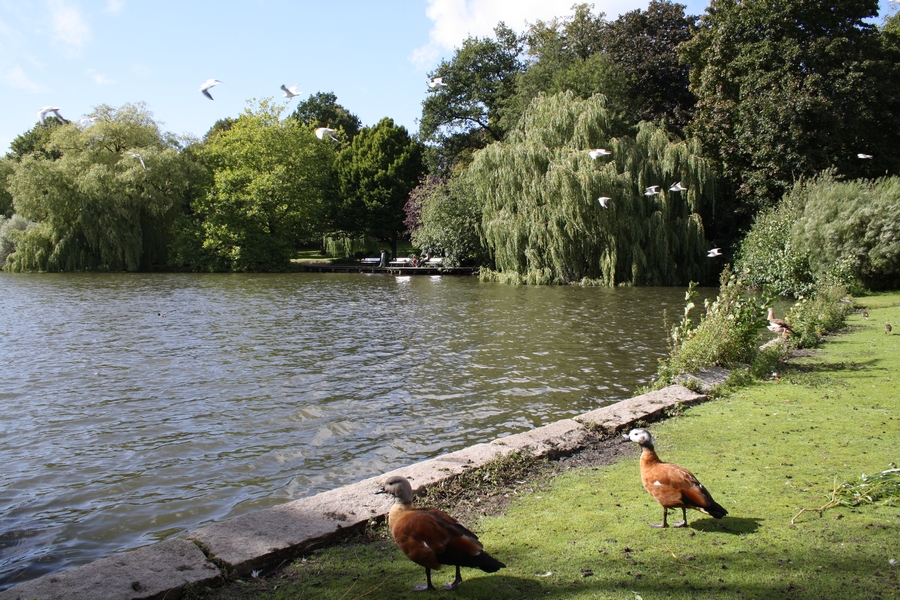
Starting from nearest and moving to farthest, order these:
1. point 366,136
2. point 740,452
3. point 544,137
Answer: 1. point 740,452
2. point 544,137
3. point 366,136

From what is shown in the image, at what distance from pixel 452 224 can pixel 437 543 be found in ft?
130

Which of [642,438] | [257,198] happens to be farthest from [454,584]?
[257,198]

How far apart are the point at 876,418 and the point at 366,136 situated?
184ft

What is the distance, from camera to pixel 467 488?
5762mm

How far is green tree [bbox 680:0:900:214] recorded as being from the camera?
28.4 meters

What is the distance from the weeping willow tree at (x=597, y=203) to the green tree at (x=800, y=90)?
2.83 m

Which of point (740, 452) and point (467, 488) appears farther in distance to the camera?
point (740, 452)

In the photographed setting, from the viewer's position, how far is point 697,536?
4500mm

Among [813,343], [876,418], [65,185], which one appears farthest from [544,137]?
[65,185]

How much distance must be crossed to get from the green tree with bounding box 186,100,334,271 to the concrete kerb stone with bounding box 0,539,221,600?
1839 inches

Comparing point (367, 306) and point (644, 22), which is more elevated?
point (644, 22)

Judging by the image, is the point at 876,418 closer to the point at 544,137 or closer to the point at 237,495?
the point at 237,495

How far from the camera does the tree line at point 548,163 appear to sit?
97.5ft

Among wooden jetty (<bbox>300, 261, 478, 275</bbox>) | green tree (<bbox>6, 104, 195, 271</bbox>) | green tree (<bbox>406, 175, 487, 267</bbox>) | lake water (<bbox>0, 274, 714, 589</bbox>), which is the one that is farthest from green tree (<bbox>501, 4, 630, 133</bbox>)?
green tree (<bbox>6, 104, 195, 271</bbox>)
